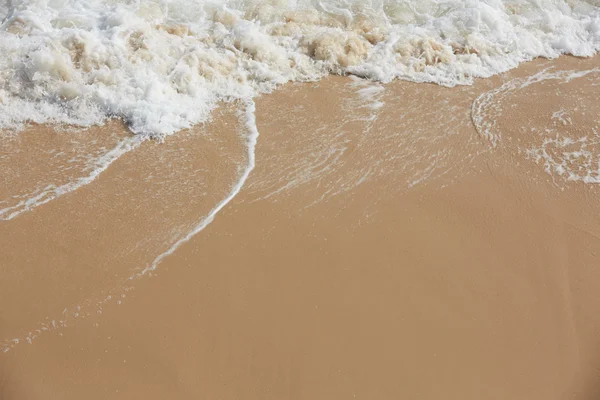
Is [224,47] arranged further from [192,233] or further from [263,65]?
[192,233]

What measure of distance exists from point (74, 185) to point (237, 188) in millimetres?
1396

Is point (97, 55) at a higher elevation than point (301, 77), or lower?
higher

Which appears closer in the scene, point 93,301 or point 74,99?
point 93,301

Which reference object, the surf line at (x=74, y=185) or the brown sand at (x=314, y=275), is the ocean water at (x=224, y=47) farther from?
the brown sand at (x=314, y=275)

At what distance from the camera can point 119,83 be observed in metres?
5.57

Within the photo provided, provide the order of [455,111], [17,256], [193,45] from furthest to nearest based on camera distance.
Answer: [193,45]
[455,111]
[17,256]

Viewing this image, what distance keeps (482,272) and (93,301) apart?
9.83ft

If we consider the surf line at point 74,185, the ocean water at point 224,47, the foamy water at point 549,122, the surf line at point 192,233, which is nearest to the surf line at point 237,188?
the surf line at point 192,233

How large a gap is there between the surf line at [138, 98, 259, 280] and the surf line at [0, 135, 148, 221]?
3.34 ft

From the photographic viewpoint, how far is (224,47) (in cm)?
632

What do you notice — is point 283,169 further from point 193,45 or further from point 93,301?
point 193,45

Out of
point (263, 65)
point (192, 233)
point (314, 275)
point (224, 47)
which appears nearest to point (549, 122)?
point (263, 65)

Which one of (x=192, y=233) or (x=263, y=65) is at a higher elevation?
(x=263, y=65)

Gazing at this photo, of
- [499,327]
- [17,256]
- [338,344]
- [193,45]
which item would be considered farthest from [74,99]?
[499,327]
